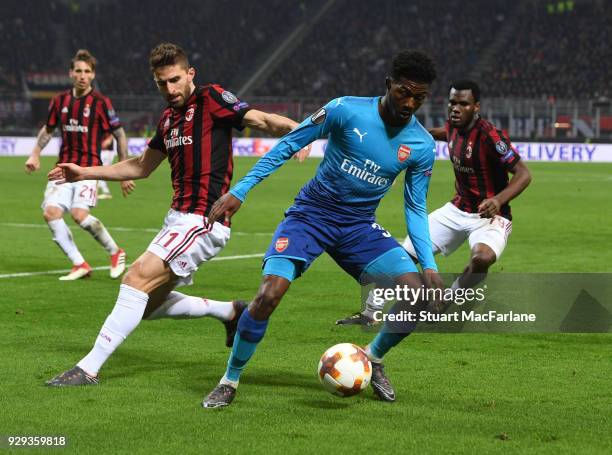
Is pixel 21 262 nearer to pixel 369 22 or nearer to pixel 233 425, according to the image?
pixel 233 425

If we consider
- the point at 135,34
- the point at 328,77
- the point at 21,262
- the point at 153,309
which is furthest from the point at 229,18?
the point at 153,309

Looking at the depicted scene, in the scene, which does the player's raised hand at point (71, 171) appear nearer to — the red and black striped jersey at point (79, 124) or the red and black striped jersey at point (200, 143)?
the red and black striped jersey at point (200, 143)

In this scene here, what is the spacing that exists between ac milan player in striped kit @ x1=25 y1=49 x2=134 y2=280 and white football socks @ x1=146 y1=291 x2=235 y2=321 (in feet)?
13.8

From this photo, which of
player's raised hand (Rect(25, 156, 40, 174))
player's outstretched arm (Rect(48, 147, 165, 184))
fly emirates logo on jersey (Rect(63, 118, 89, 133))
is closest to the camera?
player's outstretched arm (Rect(48, 147, 165, 184))

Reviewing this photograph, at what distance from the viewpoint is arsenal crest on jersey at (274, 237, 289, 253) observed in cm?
600

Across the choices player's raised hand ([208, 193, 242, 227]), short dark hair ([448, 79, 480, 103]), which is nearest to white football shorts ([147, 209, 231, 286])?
player's raised hand ([208, 193, 242, 227])

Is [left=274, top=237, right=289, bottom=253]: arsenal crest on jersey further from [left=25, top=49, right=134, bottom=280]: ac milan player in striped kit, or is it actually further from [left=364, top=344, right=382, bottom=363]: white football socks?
[left=25, top=49, right=134, bottom=280]: ac milan player in striped kit

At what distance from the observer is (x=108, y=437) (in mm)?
5203

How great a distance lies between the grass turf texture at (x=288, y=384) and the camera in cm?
524

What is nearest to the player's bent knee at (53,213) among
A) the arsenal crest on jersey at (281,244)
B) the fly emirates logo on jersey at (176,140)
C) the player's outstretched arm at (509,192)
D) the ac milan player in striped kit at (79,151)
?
the ac milan player in striped kit at (79,151)

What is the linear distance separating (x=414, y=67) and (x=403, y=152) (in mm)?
557

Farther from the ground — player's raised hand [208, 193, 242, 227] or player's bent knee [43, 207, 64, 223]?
player's raised hand [208, 193, 242, 227]

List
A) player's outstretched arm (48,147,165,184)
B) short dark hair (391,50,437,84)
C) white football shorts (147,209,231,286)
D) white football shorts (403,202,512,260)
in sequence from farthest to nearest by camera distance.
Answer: white football shorts (403,202,512,260) < player's outstretched arm (48,147,165,184) < white football shorts (147,209,231,286) < short dark hair (391,50,437,84)

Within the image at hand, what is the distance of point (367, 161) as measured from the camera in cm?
611
